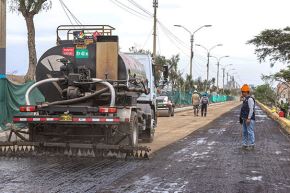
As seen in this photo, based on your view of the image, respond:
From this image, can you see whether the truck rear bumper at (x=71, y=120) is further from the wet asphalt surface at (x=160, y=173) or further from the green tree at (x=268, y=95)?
the green tree at (x=268, y=95)

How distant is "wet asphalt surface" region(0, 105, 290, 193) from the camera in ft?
27.9

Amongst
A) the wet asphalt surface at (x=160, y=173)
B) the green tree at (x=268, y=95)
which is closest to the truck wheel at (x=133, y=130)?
the wet asphalt surface at (x=160, y=173)

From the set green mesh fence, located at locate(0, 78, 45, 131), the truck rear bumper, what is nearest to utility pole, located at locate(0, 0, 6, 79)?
green mesh fence, located at locate(0, 78, 45, 131)

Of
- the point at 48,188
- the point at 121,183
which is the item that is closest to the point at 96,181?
→ the point at 121,183

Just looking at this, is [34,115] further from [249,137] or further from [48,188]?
[249,137]

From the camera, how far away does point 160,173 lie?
1003cm

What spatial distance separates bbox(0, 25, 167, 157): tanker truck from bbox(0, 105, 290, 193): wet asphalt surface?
60cm

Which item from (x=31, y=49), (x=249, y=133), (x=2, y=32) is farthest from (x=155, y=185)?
(x=31, y=49)

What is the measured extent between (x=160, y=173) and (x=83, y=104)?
3.42 metres

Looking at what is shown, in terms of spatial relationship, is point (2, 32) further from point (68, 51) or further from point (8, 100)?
point (68, 51)

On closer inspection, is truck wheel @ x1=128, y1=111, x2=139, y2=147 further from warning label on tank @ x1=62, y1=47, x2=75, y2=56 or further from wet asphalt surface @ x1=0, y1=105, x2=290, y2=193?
warning label on tank @ x1=62, y1=47, x2=75, y2=56

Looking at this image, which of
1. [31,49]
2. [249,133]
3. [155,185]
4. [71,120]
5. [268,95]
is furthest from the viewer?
[268,95]

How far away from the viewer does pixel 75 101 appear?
486 inches

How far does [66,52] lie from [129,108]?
2.29 metres
